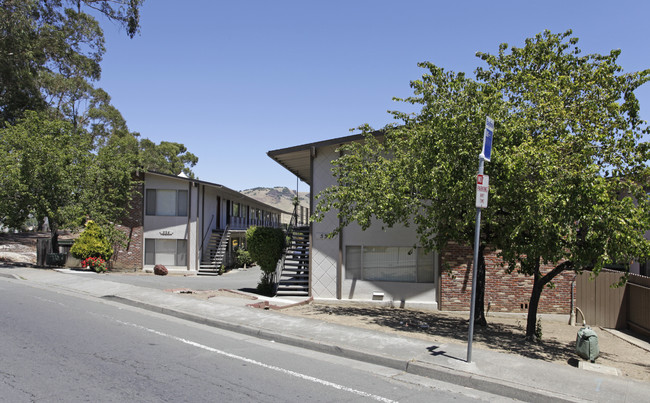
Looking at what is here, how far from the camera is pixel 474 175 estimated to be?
30.5 feet

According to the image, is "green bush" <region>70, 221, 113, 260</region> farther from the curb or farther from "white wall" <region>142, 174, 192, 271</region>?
the curb

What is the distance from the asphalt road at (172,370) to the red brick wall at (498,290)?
25.2 ft

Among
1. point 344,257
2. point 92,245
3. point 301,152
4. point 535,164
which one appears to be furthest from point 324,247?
point 92,245

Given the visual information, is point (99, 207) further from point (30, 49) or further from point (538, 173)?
point (538, 173)

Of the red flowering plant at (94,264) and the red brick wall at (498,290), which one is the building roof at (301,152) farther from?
the red flowering plant at (94,264)

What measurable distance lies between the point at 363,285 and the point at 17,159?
18.2 metres

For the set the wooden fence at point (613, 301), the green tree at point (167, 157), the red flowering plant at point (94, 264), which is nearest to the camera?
the wooden fence at point (613, 301)

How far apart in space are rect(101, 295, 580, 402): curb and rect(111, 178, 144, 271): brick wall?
1933 centimetres

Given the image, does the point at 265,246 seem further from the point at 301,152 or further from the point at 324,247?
the point at 301,152

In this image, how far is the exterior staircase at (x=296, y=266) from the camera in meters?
16.1

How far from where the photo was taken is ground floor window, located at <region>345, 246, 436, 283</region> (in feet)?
49.7

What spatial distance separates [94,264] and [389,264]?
55.9 feet

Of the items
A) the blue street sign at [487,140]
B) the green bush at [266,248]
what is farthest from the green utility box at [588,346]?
the green bush at [266,248]

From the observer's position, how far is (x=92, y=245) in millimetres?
24922
